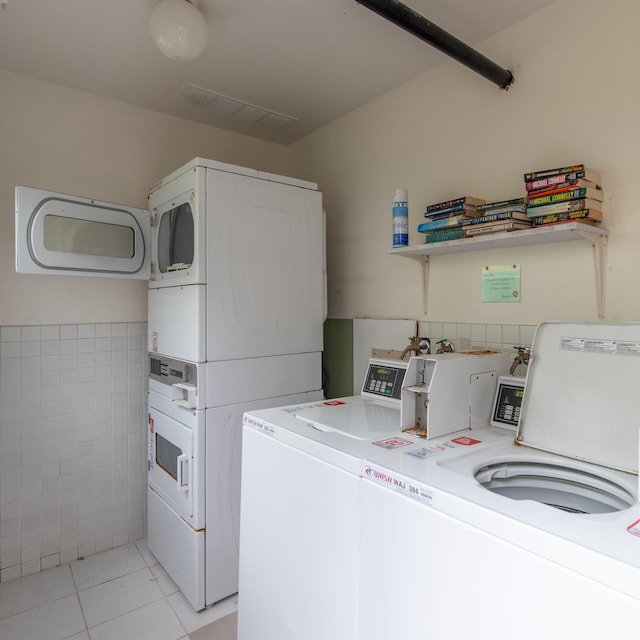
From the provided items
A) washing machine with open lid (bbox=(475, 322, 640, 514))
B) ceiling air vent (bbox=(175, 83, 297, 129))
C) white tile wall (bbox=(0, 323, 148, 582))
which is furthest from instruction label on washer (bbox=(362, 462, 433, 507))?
ceiling air vent (bbox=(175, 83, 297, 129))

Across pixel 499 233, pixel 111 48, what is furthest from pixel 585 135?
pixel 111 48

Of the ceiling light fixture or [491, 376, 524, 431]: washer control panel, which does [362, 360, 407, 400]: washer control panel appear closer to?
[491, 376, 524, 431]: washer control panel

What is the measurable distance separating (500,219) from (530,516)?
1.21m

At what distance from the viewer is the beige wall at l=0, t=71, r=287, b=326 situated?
2434 millimetres

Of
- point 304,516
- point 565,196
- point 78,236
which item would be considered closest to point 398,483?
point 304,516

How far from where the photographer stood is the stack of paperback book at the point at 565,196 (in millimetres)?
1635

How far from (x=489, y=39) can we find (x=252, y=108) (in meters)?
1.46

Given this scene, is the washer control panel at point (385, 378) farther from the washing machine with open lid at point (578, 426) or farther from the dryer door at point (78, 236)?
the dryer door at point (78, 236)

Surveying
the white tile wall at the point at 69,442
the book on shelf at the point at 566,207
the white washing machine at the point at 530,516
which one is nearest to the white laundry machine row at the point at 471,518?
the white washing machine at the point at 530,516

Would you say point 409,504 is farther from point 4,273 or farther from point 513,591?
point 4,273

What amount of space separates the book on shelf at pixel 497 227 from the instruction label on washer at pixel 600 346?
49 cm

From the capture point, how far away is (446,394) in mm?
1612

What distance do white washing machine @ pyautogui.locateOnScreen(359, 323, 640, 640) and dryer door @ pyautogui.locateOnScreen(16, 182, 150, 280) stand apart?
1836 mm

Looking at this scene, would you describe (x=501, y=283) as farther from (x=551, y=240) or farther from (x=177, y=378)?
(x=177, y=378)
